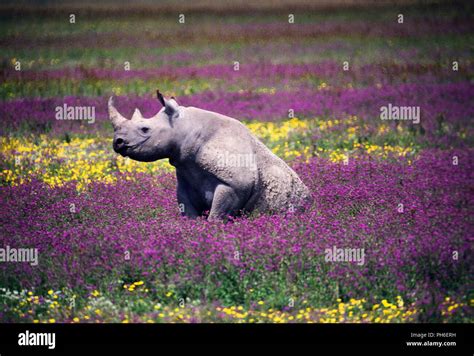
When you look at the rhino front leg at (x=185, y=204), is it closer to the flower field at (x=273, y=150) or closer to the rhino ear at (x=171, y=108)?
the flower field at (x=273, y=150)

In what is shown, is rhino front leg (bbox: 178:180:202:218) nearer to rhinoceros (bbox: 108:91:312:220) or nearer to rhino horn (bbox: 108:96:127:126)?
rhinoceros (bbox: 108:91:312:220)

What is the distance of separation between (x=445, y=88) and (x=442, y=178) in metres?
8.24

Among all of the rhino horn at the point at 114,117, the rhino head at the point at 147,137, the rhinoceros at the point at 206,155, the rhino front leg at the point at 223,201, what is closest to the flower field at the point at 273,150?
the rhino front leg at the point at 223,201

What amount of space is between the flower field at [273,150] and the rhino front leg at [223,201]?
143mm

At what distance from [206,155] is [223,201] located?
0.58 meters

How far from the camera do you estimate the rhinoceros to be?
11.3m

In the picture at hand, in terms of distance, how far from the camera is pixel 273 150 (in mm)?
17812

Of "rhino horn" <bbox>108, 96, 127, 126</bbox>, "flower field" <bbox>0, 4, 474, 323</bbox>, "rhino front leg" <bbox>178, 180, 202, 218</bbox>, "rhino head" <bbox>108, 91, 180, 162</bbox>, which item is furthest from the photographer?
"rhino front leg" <bbox>178, 180, 202, 218</bbox>

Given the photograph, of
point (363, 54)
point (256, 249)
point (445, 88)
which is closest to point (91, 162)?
point (256, 249)

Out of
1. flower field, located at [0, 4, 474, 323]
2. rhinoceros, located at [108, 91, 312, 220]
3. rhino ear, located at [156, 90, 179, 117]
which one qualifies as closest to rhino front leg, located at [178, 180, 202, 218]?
rhinoceros, located at [108, 91, 312, 220]

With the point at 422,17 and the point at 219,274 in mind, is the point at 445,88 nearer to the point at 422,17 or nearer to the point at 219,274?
the point at 422,17

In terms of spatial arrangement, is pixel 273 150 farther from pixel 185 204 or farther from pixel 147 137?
pixel 147 137

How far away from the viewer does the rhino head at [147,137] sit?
444 inches

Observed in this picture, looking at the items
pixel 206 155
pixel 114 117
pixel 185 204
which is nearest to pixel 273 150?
pixel 185 204
